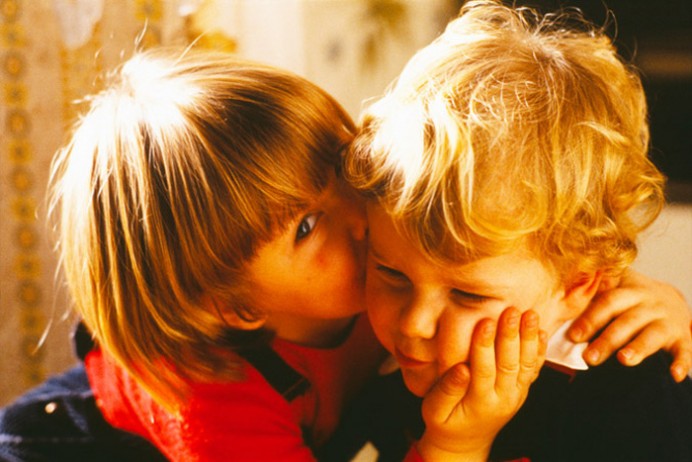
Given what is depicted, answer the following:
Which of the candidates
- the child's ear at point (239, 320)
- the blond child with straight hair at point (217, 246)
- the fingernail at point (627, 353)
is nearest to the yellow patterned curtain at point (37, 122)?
the blond child with straight hair at point (217, 246)

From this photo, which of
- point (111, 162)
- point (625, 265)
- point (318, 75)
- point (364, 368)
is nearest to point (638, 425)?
point (625, 265)

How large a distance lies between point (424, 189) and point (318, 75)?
1490 millimetres

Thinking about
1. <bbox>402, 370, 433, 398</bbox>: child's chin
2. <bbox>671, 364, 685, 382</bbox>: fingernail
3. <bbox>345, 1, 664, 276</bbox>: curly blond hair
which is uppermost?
<bbox>345, 1, 664, 276</bbox>: curly blond hair

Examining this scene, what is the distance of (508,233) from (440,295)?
0.10 meters

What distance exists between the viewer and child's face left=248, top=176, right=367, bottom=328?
0.84 meters

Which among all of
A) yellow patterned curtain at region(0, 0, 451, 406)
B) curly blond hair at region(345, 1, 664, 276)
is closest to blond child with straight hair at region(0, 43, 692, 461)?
curly blond hair at region(345, 1, 664, 276)

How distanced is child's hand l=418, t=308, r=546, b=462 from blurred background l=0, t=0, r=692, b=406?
87 cm

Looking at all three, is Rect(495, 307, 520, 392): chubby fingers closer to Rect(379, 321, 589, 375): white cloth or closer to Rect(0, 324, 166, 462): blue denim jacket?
Rect(379, 321, 589, 375): white cloth

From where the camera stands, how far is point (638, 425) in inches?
27.8

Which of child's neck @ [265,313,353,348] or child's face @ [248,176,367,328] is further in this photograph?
child's neck @ [265,313,353,348]

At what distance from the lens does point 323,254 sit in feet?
2.79

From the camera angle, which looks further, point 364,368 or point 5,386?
point 5,386

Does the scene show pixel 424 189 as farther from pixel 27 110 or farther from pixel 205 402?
pixel 27 110

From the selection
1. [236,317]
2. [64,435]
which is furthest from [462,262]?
[64,435]
